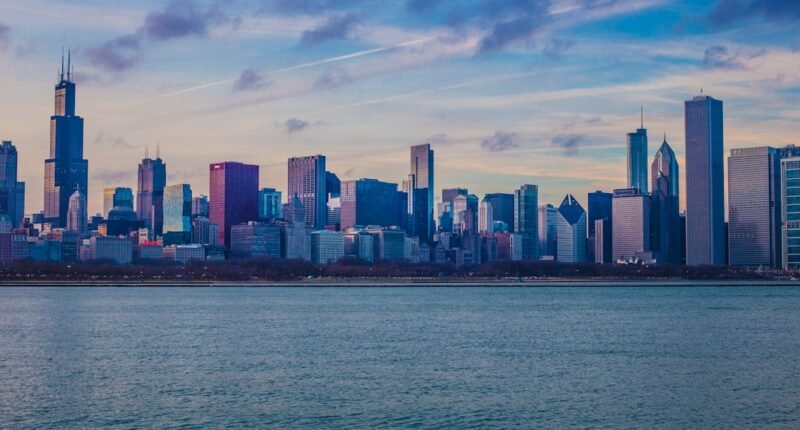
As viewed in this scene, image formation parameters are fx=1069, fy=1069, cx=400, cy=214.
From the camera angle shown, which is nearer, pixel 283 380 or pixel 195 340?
pixel 283 380

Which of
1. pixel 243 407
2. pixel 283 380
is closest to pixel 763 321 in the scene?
pixel 283 380

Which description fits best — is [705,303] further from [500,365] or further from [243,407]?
[243,407]

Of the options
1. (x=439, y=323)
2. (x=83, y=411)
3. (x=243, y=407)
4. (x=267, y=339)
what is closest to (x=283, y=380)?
(x=243, y=407)

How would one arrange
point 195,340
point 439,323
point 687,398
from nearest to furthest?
point 687,398 → point 195,340 → point 439,323

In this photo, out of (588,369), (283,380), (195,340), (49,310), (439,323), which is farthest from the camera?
(49,310)

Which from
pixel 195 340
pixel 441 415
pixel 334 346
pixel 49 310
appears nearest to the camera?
pixel 441 415

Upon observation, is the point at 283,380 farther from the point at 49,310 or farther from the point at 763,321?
the point at 49,310
